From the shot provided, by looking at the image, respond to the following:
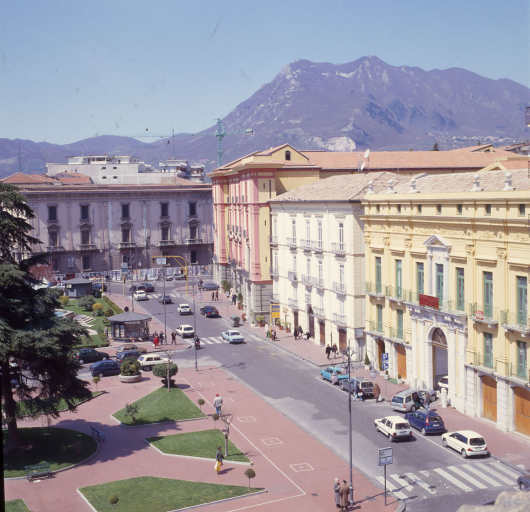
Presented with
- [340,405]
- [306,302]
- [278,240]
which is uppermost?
[278,240]

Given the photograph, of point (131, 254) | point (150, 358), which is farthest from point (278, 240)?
point (131, 254)

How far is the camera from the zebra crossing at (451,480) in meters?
30.8

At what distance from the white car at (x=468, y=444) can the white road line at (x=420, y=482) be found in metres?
3.66

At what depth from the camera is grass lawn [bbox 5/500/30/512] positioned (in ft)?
93.6

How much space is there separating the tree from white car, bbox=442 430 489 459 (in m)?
19.5

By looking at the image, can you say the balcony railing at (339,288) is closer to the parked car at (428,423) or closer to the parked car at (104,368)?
the parked car at (104,368)

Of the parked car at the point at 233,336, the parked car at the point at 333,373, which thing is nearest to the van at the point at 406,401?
the parked car at the point at 333,373

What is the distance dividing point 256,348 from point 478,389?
2677cm

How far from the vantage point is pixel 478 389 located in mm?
41594

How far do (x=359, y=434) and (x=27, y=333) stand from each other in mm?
18735

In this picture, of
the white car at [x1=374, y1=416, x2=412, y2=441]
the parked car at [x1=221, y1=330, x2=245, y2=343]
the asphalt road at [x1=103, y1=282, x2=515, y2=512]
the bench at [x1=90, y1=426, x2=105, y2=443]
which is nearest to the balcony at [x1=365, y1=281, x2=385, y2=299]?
the asphalt road at [x1=103, y1=282, x2=515, y2=512]

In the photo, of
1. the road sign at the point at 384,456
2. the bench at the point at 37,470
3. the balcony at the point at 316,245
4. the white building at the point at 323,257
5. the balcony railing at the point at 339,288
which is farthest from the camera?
the balcony at the point at 316,245

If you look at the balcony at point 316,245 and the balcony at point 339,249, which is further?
the balcony at point 316,245

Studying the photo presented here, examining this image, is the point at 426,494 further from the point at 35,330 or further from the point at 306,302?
the point at 306,302
